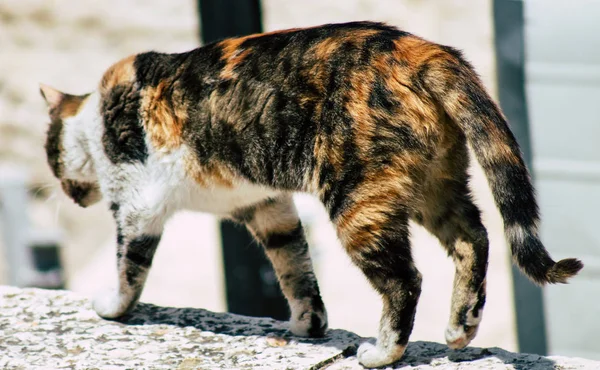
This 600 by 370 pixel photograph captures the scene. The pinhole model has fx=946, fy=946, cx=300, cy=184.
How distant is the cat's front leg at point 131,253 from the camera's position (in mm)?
3385

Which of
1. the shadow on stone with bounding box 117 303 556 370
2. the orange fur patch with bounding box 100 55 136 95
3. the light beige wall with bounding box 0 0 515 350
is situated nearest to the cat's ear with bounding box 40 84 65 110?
the orange fur patch with bounding box 100 55 136 95

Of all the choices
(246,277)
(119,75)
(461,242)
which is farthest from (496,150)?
(246,277)

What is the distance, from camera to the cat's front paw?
3361 millimetres

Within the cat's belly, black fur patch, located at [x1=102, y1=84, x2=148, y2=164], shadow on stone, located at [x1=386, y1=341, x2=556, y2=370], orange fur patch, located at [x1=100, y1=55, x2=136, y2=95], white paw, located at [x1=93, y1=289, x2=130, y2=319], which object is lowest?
shadow on stone, located at [x1=386, y1=341, x2=556, y2=370]

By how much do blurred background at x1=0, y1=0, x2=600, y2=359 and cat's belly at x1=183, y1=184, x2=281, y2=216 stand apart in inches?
35.0

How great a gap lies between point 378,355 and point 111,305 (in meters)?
1.11

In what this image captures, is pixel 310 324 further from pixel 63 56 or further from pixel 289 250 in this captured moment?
pixel 63 56

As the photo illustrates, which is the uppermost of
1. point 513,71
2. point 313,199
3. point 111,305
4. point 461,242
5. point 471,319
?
point 513,71

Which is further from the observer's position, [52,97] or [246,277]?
[246,277]

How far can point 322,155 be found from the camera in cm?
285

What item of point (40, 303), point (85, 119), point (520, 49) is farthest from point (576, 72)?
point (40, 303)

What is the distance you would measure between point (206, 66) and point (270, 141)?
47 centimetres

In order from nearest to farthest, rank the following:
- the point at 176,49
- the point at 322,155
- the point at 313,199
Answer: the point at 322,155 → the point at 313,199 → the point at 176,49

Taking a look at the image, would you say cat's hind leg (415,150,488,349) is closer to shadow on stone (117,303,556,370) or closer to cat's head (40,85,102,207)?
shadow on stone (117,303,556,370)
